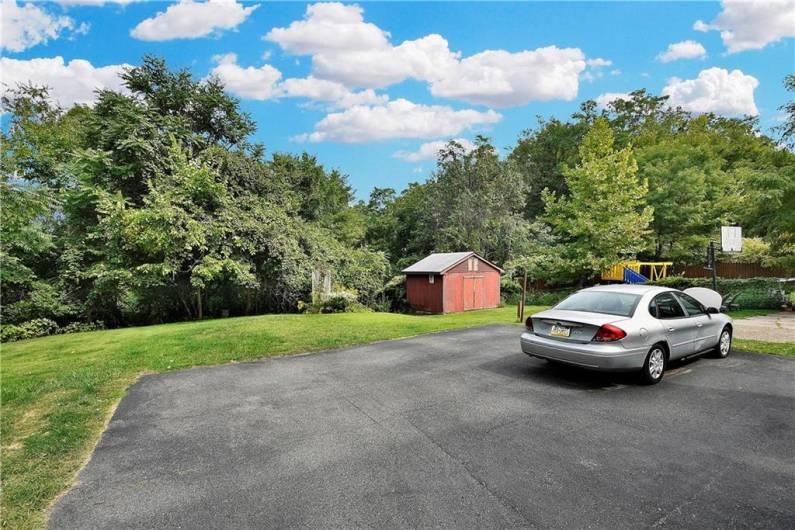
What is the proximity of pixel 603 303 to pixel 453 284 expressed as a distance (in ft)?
49.8

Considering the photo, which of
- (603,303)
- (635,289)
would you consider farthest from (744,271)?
(603,303)

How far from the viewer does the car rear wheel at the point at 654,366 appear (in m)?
5.32

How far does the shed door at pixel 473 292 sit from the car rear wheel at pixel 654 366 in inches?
629

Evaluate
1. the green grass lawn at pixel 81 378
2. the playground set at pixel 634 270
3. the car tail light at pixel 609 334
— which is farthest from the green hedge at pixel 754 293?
the car tail light at pixel 609 334

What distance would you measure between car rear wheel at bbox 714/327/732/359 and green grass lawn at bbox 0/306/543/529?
5.82m

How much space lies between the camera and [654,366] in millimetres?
5426

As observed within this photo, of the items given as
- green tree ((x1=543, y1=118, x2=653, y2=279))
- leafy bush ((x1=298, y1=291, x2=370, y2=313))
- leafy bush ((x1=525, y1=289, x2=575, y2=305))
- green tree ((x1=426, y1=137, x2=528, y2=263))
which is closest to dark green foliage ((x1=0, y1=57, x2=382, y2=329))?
leafy bush ((x1=298, y1=291, x2=370, y2=313))

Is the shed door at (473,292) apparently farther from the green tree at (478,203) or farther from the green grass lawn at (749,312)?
the green grass lawn at (749,312)

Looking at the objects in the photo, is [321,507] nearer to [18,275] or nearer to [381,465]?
[381,465]

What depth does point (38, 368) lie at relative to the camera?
7.57m

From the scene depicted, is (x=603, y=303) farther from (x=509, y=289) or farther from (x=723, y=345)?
(x=509, y=289)

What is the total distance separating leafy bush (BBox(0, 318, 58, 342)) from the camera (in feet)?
51.4

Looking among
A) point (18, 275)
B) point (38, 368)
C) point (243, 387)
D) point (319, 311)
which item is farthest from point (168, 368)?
point (18, 275)

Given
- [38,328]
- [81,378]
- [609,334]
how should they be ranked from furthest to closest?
[38,328]
[81,378]
[609,334]
